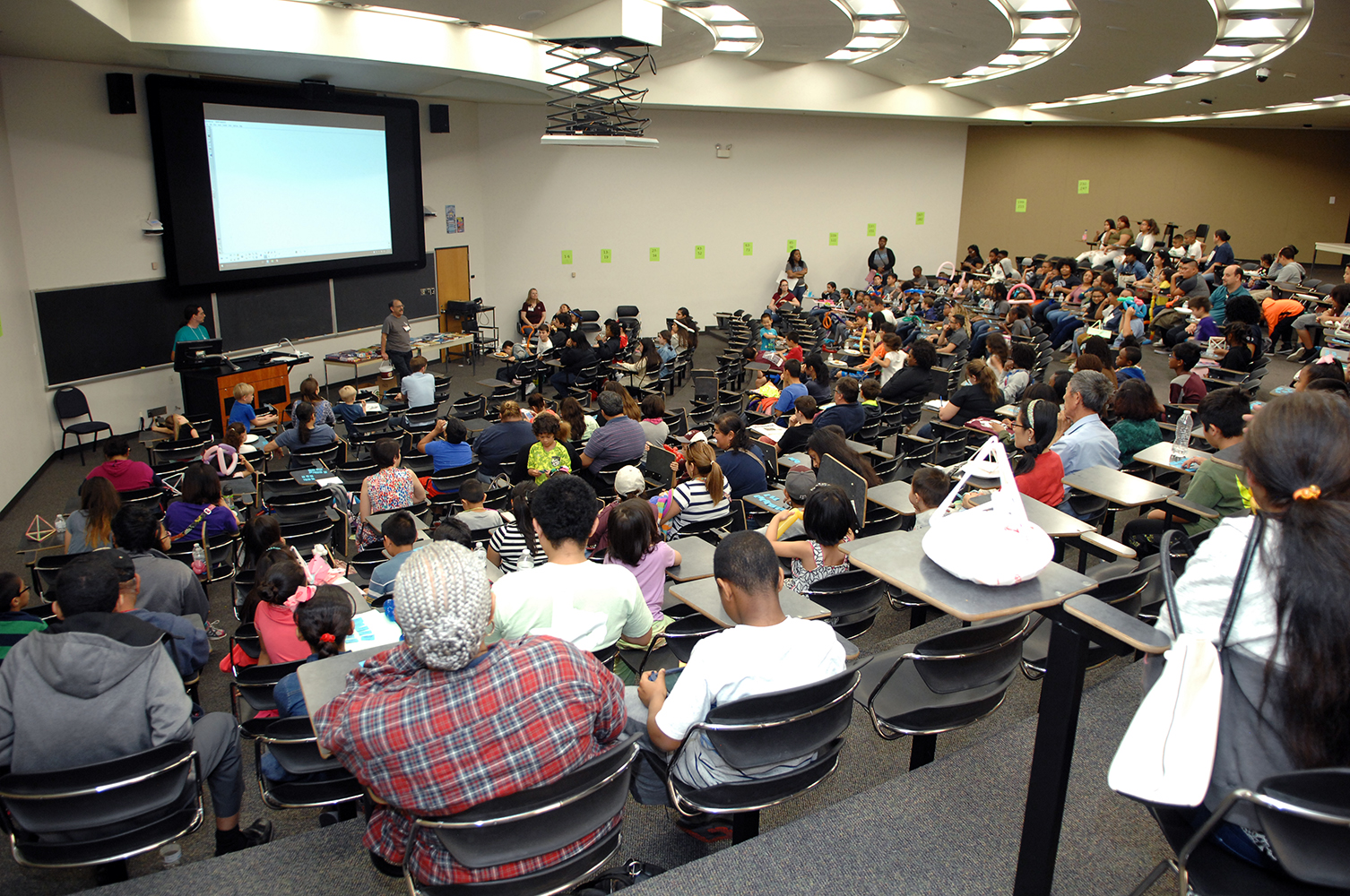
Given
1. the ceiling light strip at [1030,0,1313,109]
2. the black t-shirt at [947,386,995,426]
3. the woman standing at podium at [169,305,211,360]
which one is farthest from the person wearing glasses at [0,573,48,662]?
the ceiling light strip at [1030,0,1313,109]

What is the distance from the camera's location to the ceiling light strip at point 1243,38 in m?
8.62

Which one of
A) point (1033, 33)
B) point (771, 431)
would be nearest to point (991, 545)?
point (771, 431)

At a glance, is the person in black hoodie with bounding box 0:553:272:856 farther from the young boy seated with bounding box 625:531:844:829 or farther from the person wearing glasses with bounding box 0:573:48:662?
the young boy seated with bounding box 625:531:844:829

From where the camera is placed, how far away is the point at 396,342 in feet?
41.3

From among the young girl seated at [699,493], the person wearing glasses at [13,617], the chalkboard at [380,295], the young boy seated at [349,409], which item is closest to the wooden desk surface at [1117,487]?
the young girl seated at [699,493]

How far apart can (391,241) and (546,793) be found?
494 inches

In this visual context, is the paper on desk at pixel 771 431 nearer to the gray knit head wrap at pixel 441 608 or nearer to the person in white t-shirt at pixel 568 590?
the person in white t-shirt at pixel 568 590

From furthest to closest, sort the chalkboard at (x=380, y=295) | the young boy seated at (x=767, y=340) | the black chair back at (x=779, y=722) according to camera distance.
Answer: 1. the young boy seated at (x=767, y=340)
2. the chalkboard at (x=380, y=295)
3. the black chair back at (x=779, y=722)

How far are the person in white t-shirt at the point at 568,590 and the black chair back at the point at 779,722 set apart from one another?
0.71m

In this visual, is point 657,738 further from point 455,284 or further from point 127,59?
point 455,284

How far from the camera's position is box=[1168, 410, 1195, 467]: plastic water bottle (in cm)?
532

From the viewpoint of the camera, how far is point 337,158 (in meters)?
12.1

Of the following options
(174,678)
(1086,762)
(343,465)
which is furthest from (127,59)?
(1086,762)

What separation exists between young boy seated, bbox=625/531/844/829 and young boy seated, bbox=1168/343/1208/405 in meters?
6.68
